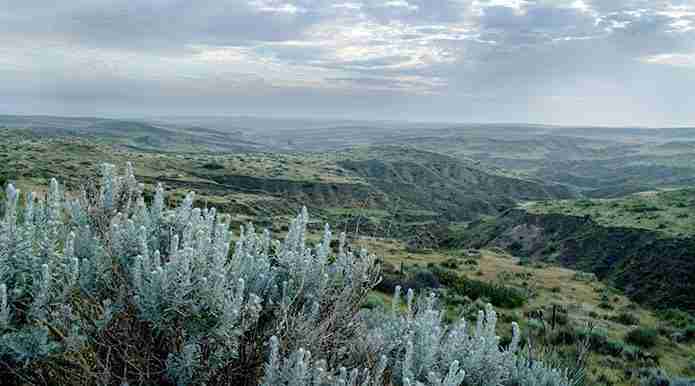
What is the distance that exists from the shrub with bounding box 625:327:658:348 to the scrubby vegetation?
9.62 m

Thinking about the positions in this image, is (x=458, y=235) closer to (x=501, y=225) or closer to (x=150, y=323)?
(x=501, y=225)

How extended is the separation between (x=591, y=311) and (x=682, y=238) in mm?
23058

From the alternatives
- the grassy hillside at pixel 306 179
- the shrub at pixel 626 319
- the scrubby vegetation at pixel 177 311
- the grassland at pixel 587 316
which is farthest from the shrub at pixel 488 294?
the scrubby vegetation at pixel 177 311

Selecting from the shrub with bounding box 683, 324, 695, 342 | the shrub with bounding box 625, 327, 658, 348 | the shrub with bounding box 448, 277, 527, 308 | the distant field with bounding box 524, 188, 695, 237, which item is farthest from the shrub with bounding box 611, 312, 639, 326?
the distant field with bounding box 524, 188, 695, 237

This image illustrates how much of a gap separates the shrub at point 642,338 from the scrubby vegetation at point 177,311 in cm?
962

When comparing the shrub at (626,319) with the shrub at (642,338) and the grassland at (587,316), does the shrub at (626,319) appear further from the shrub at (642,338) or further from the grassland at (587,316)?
the shrub at (642,338)

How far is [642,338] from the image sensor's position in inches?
476

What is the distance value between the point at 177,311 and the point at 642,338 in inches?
501

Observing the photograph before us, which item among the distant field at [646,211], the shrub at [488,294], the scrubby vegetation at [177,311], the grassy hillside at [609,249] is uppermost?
the scrubby vegetation at [177,311]

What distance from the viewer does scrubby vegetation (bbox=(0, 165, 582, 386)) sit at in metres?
3.16

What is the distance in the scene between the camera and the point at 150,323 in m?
3.38

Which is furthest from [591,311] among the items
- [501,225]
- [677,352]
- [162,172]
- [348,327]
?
[162,172]

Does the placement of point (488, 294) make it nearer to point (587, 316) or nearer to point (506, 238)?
point (587, 316)

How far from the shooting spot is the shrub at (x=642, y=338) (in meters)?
12.0
